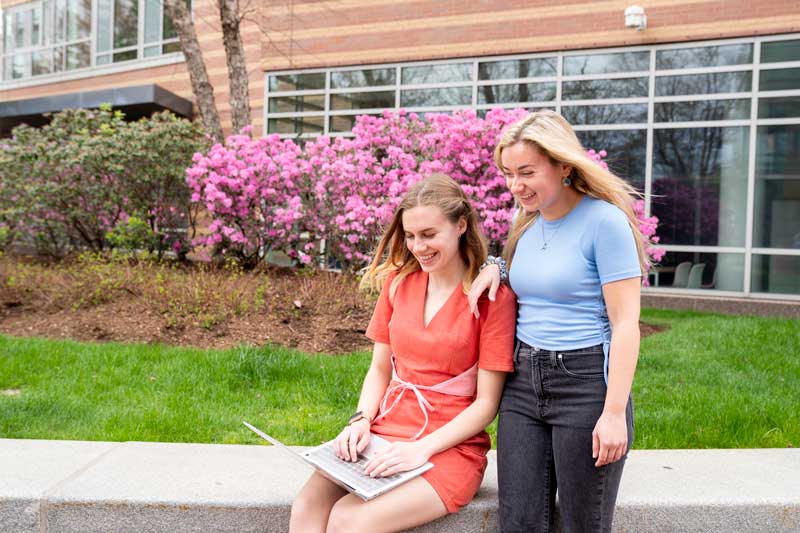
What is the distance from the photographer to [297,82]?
14227 millimetres

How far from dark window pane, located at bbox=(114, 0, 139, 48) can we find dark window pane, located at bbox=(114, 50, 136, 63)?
7.5 inches

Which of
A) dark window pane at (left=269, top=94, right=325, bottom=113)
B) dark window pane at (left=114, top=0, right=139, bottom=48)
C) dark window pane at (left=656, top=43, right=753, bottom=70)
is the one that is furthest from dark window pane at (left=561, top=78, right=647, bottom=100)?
dark window pane at (left=114, top=0, right=139, bottom=48)

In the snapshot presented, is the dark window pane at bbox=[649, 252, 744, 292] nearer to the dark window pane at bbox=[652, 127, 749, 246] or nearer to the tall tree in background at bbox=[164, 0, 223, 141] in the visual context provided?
the dark window pane at bbox=[652, 127, 749, 246]

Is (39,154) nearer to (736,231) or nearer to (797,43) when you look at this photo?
(736,231)

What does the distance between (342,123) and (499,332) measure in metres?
11.7

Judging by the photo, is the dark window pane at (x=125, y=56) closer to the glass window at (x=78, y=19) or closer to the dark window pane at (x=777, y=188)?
the glass window at (x=78, y=19)

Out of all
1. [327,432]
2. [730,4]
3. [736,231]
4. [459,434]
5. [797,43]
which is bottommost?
[327,432]

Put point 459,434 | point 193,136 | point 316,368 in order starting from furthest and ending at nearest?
point 193,136 < point 316,368 < point 459,434

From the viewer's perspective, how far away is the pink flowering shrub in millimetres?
8148

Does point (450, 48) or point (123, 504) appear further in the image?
point (450, 48)

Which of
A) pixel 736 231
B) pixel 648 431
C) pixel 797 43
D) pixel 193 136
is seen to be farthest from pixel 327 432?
pixel 797 43

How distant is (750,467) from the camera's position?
3.04m

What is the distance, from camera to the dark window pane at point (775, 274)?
1024cm

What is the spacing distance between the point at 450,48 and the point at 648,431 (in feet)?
32.3
